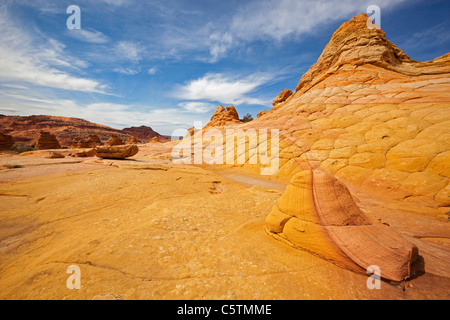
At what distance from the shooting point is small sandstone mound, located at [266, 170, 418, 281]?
7.25ft

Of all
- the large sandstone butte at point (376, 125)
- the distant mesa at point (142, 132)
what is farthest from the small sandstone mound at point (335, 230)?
the distant mesa at point (142, 132)

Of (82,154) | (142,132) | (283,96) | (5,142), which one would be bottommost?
(82,154)

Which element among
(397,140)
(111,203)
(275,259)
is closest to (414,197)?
(397,140)

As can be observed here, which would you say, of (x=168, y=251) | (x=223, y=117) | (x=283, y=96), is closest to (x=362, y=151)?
(x=168, y=251)

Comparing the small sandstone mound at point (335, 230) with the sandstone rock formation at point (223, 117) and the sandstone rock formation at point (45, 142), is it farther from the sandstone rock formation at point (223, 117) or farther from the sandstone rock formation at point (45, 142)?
the sandstone rock formation at point (45, 142)

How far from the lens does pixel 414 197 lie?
210 inches

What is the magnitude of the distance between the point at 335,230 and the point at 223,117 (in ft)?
108

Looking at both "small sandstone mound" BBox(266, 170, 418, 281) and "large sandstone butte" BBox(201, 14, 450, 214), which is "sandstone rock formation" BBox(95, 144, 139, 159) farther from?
"small sandstone mound" BBox(266, 170, 418, 281)

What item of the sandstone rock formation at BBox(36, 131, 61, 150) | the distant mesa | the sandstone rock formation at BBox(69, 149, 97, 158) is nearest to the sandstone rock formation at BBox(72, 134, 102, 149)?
the sandstone rock formation at BBox(36, 131, 61, 150)

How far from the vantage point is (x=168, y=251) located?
2.67 metres

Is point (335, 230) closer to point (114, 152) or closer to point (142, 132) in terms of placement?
point (114, 152)

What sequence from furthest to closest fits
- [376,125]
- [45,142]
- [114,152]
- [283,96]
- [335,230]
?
1. [45,142]
2. [283,96]
3. [114,152]
4. [376,125]
5. [335,230]

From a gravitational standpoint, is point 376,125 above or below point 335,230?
above

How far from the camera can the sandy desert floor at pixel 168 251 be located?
1934mm
